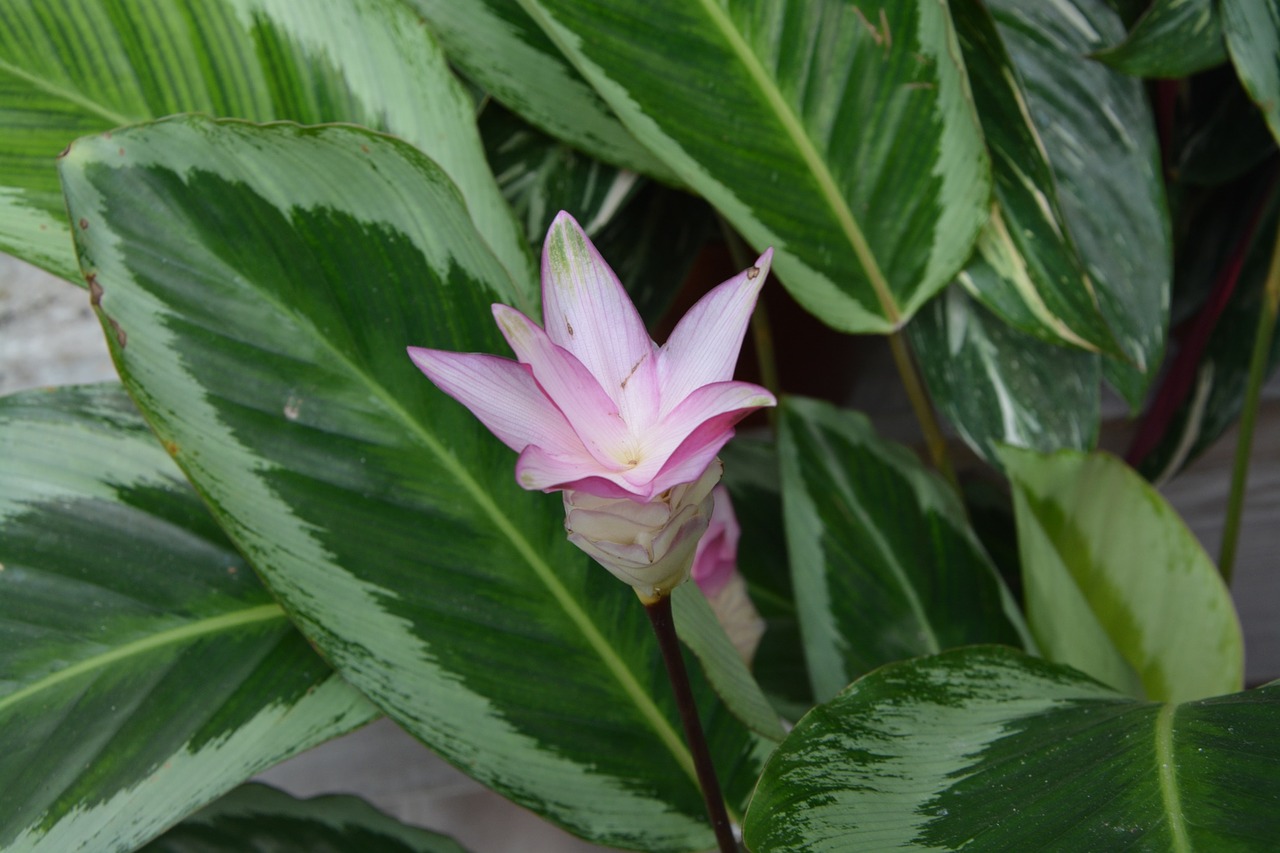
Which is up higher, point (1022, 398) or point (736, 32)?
point (736, 32)

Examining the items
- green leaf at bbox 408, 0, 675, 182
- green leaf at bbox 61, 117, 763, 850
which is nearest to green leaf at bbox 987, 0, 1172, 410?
green leaf at bbox 408, 0, 675, 182

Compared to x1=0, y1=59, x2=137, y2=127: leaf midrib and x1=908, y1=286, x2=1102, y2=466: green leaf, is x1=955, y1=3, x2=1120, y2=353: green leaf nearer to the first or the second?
x1=908, y1=286, x2=1102, y2=466: green leaf

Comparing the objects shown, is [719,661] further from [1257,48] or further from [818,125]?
[1257,48]

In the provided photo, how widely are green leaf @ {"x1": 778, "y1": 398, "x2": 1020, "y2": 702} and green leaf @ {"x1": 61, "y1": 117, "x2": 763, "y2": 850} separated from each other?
0.12 m

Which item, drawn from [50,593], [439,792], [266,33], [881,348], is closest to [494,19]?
[266,33]

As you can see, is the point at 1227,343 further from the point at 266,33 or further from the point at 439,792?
the point at 439,792

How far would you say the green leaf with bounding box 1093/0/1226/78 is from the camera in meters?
0.43

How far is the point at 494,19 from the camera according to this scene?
447 millimetres

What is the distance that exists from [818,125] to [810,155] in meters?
0.01

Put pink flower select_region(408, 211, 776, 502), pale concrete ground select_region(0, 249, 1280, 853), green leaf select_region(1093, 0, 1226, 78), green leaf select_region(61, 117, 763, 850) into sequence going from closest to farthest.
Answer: pink flower select_region(408, 211, 776, 502) < green leaf select_region(61, 117, 763, 850) < green leaf select_region(1093, 0, 1226, 78) < pale concrete ground select_region(0, 249, 1280, 853)

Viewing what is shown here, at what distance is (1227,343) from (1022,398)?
9.5 inches

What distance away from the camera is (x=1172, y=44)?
44 centimetres

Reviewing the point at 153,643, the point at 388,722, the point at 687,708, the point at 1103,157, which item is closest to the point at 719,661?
the point at 687,708

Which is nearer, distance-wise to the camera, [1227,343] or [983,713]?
[983,713]
